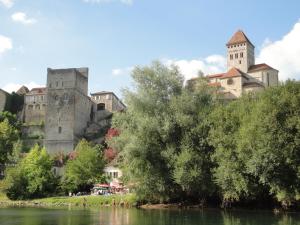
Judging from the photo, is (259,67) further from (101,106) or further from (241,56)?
(101,106)

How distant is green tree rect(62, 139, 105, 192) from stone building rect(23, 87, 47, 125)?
45.4 meters

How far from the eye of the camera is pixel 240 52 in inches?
4811

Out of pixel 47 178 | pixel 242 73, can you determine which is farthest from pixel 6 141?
pixel 242 73

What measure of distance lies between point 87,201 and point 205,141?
53.9 feet

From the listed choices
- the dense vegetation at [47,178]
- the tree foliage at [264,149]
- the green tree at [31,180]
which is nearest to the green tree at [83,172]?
the dense vegetation at [47,178]

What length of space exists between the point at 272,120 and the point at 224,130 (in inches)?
219

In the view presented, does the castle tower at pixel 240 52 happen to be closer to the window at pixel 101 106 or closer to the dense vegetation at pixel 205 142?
the window at pixel 101 106

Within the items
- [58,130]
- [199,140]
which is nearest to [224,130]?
[199,140]

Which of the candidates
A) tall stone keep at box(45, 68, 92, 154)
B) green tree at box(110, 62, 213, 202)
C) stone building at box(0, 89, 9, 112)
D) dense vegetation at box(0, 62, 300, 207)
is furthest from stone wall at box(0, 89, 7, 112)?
green tree at box(110, 62, 213, 202)

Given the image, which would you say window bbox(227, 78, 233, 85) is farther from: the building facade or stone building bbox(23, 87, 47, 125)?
the building facade

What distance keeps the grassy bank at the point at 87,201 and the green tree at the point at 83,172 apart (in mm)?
5366

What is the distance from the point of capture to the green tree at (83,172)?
6288cm

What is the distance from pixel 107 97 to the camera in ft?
361

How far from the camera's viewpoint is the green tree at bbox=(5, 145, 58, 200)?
61.6m
